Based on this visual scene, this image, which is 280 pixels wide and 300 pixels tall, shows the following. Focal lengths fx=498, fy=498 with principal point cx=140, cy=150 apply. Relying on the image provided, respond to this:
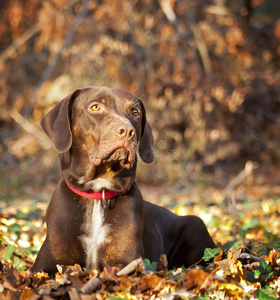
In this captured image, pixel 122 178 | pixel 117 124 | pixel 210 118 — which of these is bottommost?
pixel 210 118

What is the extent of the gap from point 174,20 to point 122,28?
1263 mm

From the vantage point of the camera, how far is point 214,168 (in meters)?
11.9

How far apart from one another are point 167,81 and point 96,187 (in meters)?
7.74

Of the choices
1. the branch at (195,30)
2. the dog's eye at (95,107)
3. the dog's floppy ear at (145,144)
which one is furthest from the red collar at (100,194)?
the branch at (195,30)

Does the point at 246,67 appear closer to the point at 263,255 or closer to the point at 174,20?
the point at 174,20

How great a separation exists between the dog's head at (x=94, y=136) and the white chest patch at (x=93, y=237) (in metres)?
0.27

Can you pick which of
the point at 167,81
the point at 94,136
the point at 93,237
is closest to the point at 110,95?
the point at 94,136

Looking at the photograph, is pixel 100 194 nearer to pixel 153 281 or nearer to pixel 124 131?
pixel 124 131

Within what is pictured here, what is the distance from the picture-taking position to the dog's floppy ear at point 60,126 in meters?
3.76

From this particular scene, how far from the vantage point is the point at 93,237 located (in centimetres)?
370

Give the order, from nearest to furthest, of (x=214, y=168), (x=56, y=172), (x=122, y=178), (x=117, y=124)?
(x=117, y=124), (x=122, y=178), (x=56, y=172), (x=214, y=168)

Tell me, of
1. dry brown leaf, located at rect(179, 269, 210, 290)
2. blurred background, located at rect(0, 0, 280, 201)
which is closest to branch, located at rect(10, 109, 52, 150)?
blurred background, located at rect(0, 0, 280, 201)

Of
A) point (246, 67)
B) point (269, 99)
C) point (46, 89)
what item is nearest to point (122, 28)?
point (46, 89)

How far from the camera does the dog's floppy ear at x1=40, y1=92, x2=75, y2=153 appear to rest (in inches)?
148
